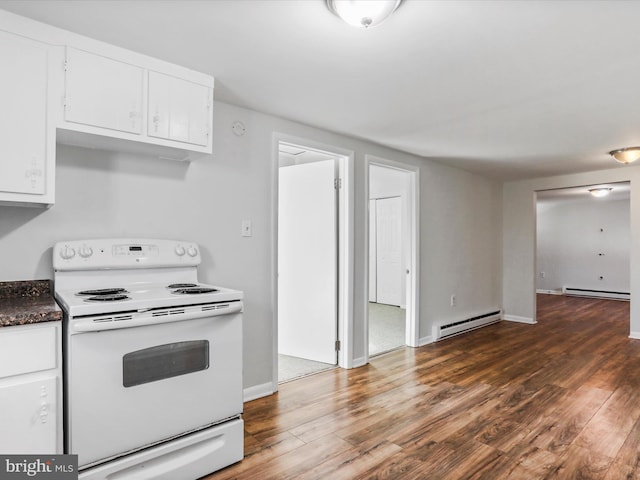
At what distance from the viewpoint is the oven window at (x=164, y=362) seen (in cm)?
170

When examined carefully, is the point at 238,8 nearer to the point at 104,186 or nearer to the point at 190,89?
the point at 190,89

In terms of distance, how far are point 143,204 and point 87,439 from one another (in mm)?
1294

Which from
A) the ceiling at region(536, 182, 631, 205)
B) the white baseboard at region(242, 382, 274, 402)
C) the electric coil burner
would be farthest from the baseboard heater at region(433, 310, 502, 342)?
the electric coil burner

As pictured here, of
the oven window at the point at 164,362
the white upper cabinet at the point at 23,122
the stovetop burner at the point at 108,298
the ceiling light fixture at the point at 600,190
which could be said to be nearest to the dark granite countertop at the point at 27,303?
the stovetop burner at the point at 108,298

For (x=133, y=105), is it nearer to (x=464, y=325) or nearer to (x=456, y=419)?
(x=456, y=419)

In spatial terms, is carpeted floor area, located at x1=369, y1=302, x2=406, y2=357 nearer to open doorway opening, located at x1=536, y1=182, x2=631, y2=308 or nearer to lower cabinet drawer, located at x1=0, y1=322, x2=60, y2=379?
lower cabinet drawer, located at x1=0, y1=322, x2=60, y2=379

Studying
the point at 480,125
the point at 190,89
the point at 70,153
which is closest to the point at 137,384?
the point at 70,153

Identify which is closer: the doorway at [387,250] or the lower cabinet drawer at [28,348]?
the lower cabinet drawer at [28,348]

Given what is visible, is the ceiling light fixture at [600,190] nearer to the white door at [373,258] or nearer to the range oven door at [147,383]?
the white door at [373,258]

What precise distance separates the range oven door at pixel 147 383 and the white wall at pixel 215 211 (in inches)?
27.9

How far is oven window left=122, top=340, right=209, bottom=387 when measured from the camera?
1702 millimetres

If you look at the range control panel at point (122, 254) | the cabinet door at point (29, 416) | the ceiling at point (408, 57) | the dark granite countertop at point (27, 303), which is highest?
the ceiling at point (408, 57)

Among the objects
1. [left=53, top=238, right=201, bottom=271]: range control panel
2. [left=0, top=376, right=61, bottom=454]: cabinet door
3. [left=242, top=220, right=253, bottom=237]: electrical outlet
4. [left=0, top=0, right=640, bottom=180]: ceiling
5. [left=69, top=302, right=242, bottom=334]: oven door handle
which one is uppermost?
[left=0, top=0, right=640, bottom=180]: ceiling

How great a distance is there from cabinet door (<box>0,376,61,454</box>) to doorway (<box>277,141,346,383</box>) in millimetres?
2033
